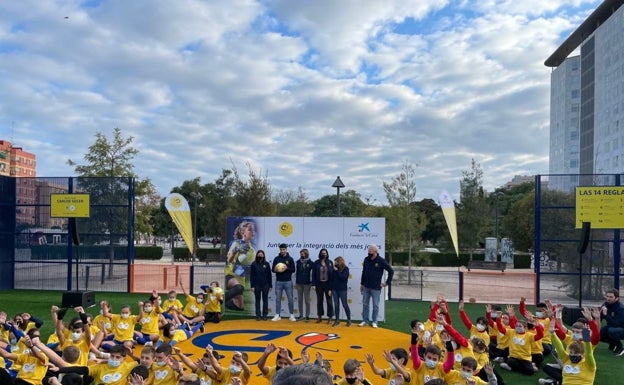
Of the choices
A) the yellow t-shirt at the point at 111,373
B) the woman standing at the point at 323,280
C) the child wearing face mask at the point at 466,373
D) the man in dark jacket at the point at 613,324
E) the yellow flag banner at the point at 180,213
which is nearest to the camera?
the child wearing face mask at the point at 466,373

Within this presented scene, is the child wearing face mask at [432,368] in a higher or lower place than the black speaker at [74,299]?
higher

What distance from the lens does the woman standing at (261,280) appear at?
1291 centimetres

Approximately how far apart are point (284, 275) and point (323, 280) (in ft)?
3.48

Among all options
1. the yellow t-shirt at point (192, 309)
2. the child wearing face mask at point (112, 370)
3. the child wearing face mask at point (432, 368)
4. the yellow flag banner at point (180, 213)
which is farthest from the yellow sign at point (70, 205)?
the child wearing face mask at point (432, 368)

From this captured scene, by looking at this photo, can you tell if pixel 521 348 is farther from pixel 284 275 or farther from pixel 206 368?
pixel 284 275

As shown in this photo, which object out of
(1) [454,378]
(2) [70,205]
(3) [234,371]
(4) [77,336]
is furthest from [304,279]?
(2) [70,205]

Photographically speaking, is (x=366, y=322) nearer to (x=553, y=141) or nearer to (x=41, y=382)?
(x=41, y=382)

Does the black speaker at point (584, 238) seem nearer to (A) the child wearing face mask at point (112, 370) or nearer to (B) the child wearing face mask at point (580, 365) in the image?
(B) the child wearing face mask at point (580, 365)

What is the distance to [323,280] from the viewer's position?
→ 492 inches

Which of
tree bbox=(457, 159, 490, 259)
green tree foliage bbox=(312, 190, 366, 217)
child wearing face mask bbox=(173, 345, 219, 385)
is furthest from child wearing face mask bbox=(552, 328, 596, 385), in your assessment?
green tree foliage bbox=(312, 190, 366, 217)

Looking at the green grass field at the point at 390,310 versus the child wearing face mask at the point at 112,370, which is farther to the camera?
the green grass field at the point at 390,310

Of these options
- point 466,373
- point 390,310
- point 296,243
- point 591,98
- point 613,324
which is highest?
point 591,98

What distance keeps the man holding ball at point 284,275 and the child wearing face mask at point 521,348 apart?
5.75 meters

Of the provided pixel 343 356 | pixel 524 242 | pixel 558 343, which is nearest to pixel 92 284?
pixel 343 356
